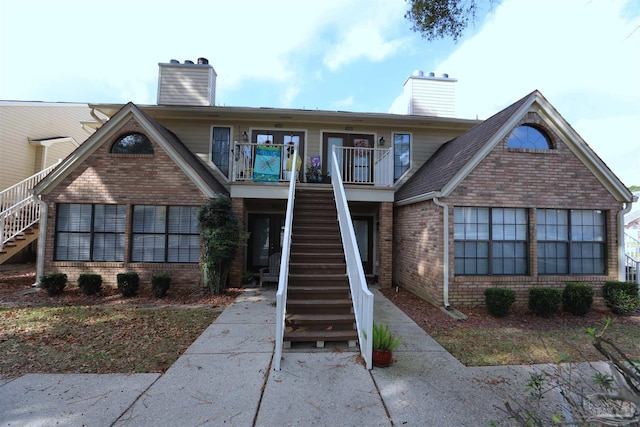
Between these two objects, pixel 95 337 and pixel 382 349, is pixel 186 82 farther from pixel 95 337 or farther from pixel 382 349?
pixel 382 349

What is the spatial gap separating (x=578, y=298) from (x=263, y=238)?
9.03m

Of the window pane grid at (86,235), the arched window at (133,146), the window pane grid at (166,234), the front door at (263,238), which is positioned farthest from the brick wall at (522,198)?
the window pane grid at (86,235)

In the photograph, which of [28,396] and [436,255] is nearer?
[28,396]

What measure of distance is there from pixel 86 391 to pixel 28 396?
568 mm

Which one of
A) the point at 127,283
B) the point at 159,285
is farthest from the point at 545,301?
the point at 127,283

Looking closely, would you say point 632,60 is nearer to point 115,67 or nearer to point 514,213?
point 514,213

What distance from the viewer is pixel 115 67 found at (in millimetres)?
11094

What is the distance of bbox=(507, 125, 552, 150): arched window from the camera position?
7.39m

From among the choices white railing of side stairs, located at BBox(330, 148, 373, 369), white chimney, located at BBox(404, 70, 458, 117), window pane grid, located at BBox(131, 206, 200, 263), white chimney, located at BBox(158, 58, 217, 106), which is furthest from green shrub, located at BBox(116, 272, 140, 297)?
white chimney, located at BBox(404, 70, 458, 117)

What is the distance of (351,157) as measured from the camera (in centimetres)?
1021

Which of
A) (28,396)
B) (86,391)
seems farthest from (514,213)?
(28,396)

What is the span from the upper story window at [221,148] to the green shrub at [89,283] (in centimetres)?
488

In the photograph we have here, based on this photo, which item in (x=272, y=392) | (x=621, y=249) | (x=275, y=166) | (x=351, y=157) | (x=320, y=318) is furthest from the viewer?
(x=351, y=157)

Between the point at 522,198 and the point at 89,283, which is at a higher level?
A: the point at 522,198
